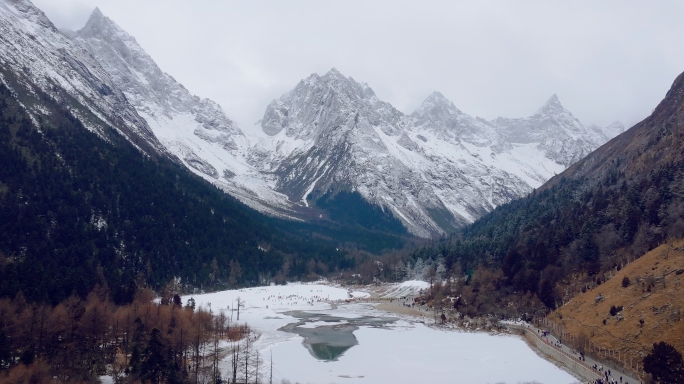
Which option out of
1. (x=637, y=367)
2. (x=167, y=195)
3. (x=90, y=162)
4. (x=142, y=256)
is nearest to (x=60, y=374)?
(x=637, y=367)

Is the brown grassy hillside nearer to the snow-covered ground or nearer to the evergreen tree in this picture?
the evergreen tree

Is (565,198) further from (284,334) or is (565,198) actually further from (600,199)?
(284,334)

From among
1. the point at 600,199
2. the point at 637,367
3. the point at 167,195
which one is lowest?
the point at 637,367

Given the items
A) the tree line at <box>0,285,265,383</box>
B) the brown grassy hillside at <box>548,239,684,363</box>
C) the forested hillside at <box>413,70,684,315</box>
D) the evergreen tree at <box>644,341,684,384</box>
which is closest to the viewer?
the evergreen tree at <box>644,341,684,384</box>

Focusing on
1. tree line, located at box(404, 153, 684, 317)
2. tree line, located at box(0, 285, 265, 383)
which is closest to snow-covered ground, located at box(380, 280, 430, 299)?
tree line, located at box(404, 153, 684, 317)

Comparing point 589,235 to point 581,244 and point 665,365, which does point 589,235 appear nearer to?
point 581,244

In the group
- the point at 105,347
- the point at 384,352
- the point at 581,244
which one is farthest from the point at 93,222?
the point at 581,244

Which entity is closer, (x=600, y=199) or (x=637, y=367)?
(x=637, y=367)
